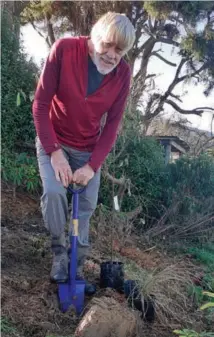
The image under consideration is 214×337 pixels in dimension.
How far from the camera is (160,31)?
957 centimetres

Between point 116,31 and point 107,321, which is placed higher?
point 116,31

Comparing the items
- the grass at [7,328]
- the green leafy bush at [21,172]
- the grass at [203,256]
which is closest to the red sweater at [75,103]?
the grass at [7,328]

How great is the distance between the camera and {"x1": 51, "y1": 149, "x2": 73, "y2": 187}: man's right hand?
8.97 feet

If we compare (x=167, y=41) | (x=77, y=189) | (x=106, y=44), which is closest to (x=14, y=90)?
(x=77, y=189)

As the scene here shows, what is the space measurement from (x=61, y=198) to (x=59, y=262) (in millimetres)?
427

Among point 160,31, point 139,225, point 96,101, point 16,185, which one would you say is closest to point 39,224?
point 16,185

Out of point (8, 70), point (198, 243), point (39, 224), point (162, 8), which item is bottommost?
point (198, 243)

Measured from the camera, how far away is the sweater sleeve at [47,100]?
109 inches

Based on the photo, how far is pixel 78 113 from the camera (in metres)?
2.89

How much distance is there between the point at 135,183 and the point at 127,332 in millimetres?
3603

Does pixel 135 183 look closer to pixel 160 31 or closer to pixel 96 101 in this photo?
pixel 96 101

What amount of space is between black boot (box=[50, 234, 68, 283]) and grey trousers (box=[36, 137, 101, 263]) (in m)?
0.09

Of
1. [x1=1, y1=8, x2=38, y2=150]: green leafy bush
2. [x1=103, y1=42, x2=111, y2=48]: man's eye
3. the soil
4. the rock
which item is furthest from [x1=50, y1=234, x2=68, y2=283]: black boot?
[x1=1, y1=8, x2=38, y2=150]: green leafy bush

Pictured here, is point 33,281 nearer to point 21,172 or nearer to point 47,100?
point 47,100
